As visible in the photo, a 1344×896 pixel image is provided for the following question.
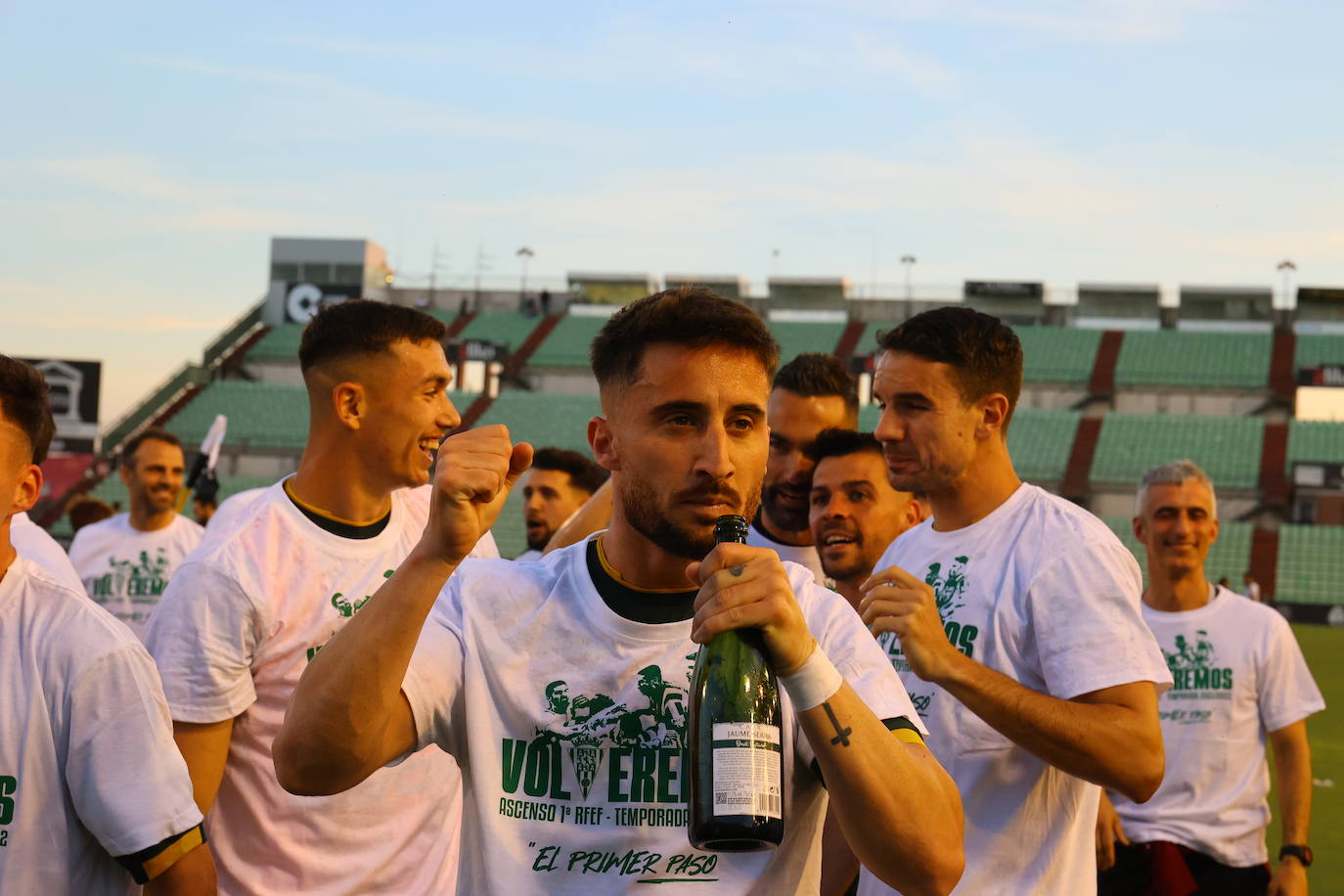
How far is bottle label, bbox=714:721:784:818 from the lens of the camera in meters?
2.23

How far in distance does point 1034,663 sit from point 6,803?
8.66 ft

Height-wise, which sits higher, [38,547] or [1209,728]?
[38,547]

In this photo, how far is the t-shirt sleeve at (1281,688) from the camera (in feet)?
22.7

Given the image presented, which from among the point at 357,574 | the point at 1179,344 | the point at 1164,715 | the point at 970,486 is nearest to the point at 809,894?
the point at 970,486

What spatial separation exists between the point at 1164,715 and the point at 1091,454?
1584 inches

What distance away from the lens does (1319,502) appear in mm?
45062

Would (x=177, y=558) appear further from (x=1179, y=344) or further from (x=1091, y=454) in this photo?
(x=1179, y=344)

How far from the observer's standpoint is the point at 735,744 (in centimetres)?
229

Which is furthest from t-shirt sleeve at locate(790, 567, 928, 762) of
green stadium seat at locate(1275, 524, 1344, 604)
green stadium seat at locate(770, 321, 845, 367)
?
green stadium seat at locate(770, 321, 845, 367)

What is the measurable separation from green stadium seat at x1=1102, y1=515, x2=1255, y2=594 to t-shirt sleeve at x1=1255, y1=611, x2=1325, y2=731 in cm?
3317

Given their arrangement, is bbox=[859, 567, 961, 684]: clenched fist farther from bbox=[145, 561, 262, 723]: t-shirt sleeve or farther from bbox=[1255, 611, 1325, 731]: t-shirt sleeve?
bbox=[1255, 611, 1325, 731]: t-shirt sleeve

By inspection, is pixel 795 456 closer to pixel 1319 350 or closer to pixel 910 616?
pixel 910 616

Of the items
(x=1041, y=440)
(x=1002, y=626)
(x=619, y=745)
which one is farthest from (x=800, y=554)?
(x=1041, y=440)

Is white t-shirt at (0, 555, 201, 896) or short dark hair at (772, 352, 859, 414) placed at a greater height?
short dark hair at (772, 352, 859, 414)
